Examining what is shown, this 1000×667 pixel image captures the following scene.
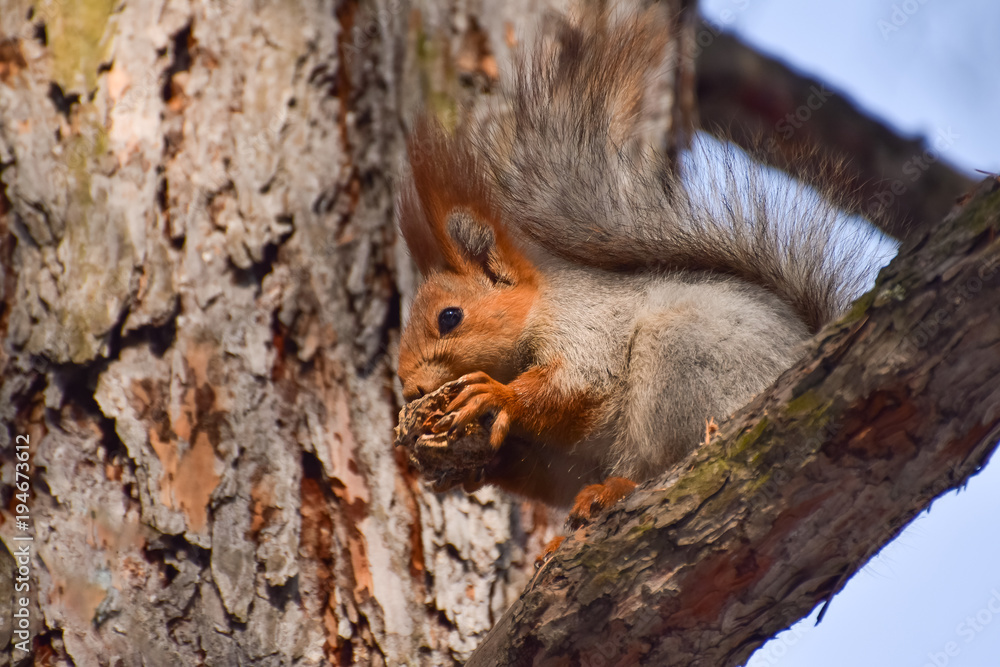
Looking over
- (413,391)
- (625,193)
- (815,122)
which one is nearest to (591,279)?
(625,193)

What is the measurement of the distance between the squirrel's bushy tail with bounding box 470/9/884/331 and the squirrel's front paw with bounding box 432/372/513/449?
0.41m

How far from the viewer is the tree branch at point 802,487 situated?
1027 mm

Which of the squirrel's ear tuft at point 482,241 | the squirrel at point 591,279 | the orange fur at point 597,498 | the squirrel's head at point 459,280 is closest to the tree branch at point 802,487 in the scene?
the orange fur at point 597,498

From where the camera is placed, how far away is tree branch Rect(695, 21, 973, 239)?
273 centimetres

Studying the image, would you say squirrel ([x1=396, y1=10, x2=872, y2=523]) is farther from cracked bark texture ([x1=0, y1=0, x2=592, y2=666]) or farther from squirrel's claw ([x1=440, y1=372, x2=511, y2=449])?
cracked bark texture ([x1=0, y1=0, x2=592, y2=666])

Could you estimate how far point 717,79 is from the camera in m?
3.21

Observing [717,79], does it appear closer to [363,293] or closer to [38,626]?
[363,293]

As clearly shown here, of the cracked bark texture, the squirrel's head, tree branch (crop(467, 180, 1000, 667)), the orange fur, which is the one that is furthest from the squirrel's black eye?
tree branch (crop(467, 180, 1000, 667))

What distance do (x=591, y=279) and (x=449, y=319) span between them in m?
0.34

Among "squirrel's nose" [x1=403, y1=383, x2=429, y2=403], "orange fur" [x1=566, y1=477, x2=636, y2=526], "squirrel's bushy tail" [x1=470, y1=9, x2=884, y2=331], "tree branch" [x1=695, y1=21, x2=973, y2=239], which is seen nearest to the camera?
"orange fur" [x1=566, y1=477, x2=636, y2=526]

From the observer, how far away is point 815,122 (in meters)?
2.90

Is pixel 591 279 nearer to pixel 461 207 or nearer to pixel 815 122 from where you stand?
pixel 461 207

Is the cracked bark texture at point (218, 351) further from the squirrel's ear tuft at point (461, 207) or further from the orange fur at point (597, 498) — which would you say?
the orange fur at point (597, 498)

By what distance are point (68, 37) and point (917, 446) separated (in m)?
2.29
